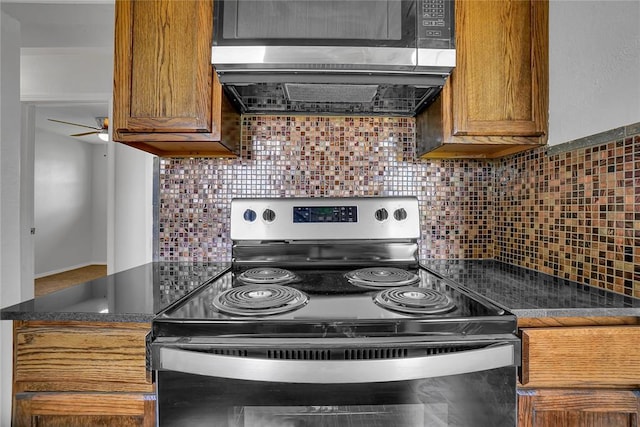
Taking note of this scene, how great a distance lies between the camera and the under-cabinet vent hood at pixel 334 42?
107 centimetres

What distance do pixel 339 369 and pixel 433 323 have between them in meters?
0.22

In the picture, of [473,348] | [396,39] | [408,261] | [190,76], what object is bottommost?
[473,348]

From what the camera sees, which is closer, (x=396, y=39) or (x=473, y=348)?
A: (x=473, y=348)

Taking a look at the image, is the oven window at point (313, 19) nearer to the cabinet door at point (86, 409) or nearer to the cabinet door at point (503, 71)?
the cabinet door at point (503, 71)

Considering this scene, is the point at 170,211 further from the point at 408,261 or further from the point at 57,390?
the point at 408,261

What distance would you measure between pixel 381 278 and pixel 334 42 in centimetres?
75

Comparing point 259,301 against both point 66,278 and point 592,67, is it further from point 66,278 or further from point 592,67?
point 66,278

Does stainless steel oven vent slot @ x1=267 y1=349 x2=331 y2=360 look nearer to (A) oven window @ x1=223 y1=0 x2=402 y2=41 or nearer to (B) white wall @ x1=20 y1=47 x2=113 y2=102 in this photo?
(A) oven window @ x1=223 y1=0 x2=402 y2=41

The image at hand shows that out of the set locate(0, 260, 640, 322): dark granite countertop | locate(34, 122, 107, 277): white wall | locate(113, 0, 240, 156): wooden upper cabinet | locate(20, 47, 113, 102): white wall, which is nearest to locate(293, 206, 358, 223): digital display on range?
locate(0, 260, 640, 322): dark granite countertop

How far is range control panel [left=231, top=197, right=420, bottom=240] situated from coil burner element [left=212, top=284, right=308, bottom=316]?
1.34 feet

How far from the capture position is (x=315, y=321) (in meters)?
0.74

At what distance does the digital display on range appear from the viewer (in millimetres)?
1368

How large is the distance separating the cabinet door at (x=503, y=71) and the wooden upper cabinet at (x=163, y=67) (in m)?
0.82

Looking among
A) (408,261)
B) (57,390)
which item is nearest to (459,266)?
(408,261)
